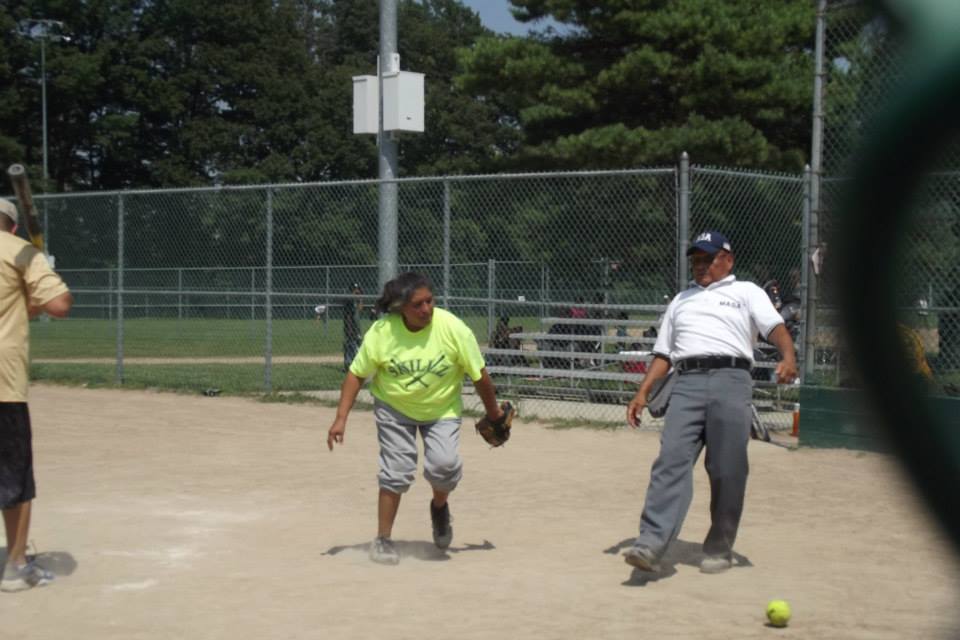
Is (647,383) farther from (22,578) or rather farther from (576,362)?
(576,362)

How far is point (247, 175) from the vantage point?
5356 centimetres

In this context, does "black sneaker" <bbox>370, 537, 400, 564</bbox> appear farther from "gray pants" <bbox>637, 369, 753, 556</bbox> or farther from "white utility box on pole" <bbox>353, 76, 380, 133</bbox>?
"white utility box on pole" <bbox>353, 76, 380, 133</bbox>

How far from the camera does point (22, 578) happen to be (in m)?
5.79

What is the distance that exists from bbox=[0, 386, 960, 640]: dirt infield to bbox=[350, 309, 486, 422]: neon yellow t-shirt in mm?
843

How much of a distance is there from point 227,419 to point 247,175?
4201 centimetres

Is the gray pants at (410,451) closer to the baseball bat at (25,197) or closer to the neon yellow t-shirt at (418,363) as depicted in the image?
the neon yellow t-shirt at (418,363)

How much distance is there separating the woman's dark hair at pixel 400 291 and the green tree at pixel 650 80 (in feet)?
51.5

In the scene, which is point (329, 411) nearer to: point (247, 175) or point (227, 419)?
point (227, 419)

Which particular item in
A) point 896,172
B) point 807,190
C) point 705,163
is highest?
point 705,163

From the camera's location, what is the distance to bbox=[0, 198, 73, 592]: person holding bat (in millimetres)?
5723

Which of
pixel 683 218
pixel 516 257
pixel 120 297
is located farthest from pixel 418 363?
pixel 516 257

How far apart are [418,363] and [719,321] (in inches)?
63.1

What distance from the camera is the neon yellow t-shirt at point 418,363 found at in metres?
6.55

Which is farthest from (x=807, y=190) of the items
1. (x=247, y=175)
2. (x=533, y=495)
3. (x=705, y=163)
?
(x=247, y=175)
